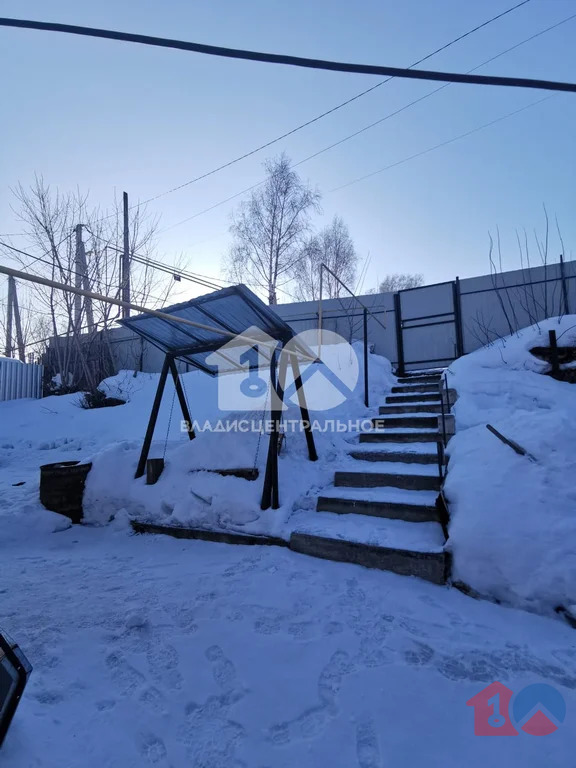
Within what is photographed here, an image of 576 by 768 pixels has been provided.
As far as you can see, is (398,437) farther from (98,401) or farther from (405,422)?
(98,401)

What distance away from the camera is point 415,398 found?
615cm

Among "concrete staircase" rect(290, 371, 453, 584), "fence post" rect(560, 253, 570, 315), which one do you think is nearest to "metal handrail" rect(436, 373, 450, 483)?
"concrete staircase" rect(290, 371, 453, 584)

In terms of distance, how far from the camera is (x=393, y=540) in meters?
3.16

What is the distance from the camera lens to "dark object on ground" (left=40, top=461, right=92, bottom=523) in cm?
468

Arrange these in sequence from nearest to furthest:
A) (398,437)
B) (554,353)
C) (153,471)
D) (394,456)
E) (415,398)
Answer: (394,456) → (153,471) → (554,353) → (398,437) → (415,398)

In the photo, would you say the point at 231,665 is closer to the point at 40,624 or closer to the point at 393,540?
the point at 40,624

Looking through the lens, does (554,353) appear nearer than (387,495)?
No

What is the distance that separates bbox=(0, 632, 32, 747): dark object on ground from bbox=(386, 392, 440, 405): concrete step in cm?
534

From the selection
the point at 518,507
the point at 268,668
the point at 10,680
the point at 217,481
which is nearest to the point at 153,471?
the point at 217,481

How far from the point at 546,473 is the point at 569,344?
9.55 ft

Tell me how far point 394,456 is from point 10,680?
3.93 m

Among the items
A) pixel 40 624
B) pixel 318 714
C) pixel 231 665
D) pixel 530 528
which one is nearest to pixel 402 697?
pixel 318 714

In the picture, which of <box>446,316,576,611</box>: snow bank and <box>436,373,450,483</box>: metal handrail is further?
<box>436,373,450,483</box>: metal handrail

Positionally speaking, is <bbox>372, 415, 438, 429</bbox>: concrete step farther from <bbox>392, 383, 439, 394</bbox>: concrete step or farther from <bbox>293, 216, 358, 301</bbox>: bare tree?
<bbox>293, 216, 358, 301</bbox>: bare tree
